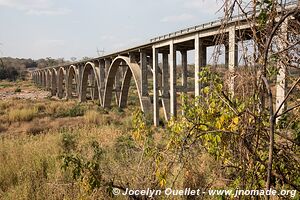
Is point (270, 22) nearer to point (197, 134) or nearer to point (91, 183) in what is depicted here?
point (197, 134)

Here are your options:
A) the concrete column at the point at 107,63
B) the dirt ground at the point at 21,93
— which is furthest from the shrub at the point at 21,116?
the dirt ground at the point at 21,93

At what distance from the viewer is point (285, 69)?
236 cm

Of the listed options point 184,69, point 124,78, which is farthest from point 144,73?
point 124,78

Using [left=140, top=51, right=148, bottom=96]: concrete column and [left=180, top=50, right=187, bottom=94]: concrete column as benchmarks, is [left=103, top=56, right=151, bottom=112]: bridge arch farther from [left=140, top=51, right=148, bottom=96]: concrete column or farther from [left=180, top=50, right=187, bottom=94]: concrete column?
[left=180, top=50, right=187, bottom=94]: concrete column

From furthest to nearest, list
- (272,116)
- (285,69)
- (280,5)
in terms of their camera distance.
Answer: (285,69)
(280,5)
(272,116)

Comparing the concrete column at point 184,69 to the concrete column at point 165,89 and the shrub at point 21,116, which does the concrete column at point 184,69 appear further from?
the shrub at point 21,116

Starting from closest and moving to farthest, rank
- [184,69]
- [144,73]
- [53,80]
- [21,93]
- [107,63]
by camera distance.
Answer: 1. [184,69]
2. [144,73]
3. [107,63]
4. [21,93]
5. [53,80]

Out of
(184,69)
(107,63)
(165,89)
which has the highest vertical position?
(107,63)

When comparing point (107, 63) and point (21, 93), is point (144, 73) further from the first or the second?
point (21, 93)

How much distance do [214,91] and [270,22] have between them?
70cm

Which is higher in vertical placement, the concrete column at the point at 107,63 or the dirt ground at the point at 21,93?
the concrete column at the point at 107,63

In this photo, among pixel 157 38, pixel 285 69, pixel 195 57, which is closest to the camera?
pixel 285 69

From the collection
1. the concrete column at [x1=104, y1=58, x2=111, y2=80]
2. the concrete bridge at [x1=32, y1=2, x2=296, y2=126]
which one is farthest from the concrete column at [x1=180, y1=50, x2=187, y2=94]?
the concrete column at [x1=104, y1=58, x2=111, y2=80]

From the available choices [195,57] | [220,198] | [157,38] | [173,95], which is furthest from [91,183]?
[157,38]
